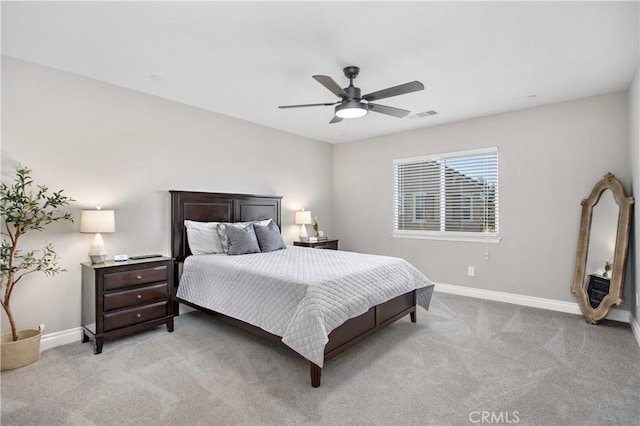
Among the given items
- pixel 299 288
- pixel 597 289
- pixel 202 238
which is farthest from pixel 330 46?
pixel 597 289

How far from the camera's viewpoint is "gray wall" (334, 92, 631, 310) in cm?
382

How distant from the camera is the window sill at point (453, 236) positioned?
4.61m

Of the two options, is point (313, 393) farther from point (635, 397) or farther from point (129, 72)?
point (129, 72)

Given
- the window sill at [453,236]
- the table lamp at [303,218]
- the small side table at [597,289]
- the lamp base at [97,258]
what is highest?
the table lamp at [303,218]

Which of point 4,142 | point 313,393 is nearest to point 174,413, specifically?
point 313,393

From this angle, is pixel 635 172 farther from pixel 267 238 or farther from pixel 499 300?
pixel 267 238

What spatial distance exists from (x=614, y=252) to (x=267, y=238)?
3.99 m

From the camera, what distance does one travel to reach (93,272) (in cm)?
298

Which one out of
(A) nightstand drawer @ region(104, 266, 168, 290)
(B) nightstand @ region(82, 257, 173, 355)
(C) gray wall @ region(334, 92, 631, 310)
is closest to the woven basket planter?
(B) nightstand @ region(82, 257, 173, 355)

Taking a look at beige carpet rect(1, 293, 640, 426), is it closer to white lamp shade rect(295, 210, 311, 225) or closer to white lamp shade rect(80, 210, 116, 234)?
white lamp shade rect(80, 210, 116, 234)

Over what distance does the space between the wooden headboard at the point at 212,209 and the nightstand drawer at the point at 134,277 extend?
0.60 metres

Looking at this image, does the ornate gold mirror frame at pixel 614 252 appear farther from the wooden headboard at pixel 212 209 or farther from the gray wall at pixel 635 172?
the wooden headboard at pixel 212 209

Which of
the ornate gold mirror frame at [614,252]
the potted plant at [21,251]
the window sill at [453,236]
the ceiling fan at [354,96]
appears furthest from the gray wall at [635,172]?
the potted plant at [21,251]

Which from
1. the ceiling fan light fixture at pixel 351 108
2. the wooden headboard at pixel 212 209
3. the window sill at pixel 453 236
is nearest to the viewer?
the ceiling fan light fixture at pixel 351 108
